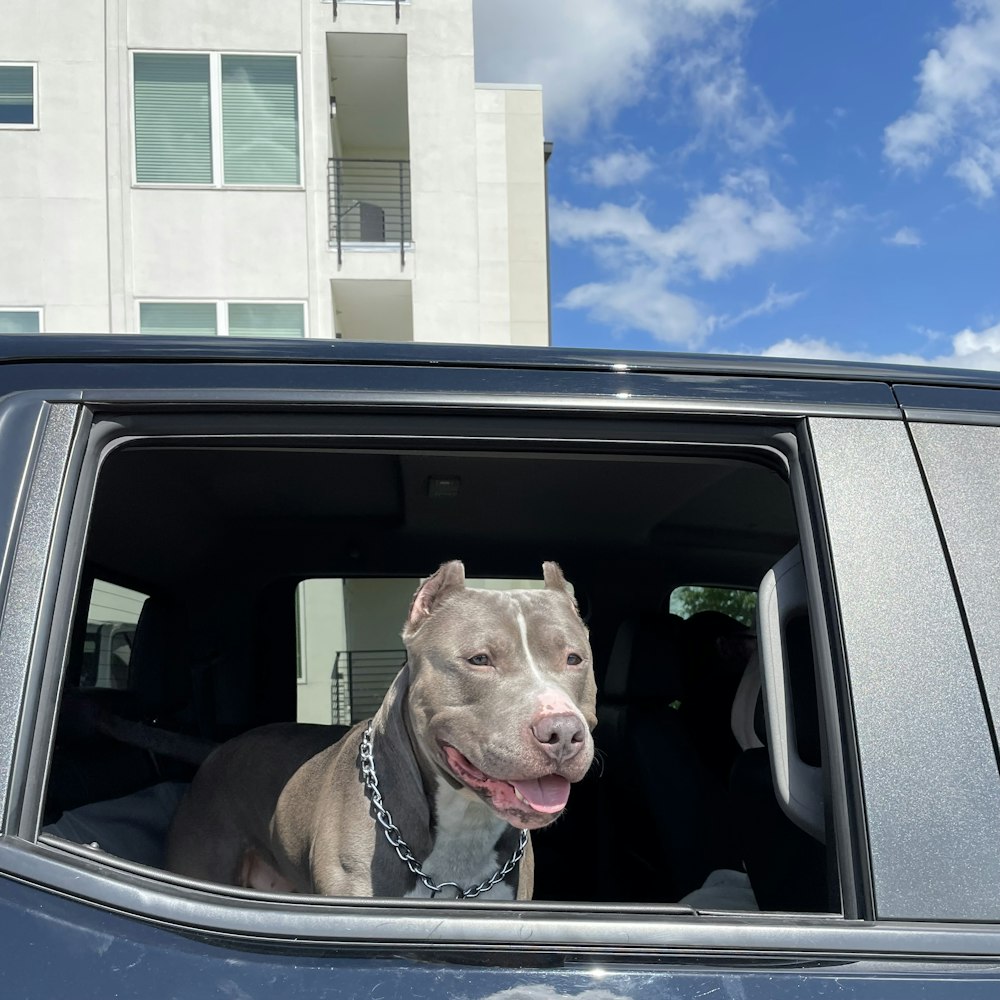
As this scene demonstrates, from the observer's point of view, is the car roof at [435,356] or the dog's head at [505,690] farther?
the dog's head at [505,690]

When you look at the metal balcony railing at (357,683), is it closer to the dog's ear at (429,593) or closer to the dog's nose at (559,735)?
the dog's ear at (429,593)

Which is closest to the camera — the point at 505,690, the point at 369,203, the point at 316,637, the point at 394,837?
the point at 505,690

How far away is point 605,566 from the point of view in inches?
152

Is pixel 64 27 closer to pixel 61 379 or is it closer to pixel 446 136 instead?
pixel 446 136

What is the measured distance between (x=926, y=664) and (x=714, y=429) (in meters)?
0.43

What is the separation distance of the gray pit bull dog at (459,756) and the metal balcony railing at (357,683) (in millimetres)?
1753

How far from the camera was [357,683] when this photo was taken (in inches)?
201

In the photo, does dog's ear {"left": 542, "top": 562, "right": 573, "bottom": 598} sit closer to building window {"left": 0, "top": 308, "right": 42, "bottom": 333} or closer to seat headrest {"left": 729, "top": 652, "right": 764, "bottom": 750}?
seat headrest {"left": 729, "top": 652, "right": 764, "bottom": 750}

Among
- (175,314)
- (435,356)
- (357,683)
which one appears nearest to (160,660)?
(357,683)

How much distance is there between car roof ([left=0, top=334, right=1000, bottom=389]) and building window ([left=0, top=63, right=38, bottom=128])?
12358 millimetres

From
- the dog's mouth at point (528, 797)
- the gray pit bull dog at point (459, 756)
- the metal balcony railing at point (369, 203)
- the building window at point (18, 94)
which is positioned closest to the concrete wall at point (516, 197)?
the metal balcony railing at point (369, 203)

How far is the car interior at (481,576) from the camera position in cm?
268

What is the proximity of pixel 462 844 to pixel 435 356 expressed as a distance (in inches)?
48.5

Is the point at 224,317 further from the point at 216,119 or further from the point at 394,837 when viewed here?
the point at 394,837
